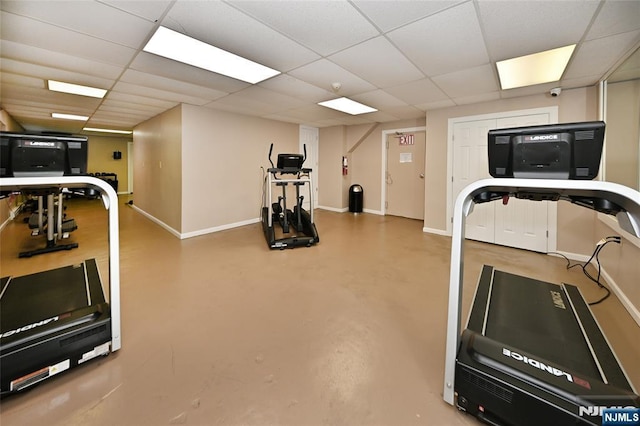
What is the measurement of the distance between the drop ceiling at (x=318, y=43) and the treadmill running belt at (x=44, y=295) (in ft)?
6.64

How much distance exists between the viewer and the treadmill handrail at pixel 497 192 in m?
1.14

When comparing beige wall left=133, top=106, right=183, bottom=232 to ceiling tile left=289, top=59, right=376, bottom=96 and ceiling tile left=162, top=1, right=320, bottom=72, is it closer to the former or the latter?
ceiling tile left=289, top=59, right=376, bottom=96

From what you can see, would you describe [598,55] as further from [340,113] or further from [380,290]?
[340,113]

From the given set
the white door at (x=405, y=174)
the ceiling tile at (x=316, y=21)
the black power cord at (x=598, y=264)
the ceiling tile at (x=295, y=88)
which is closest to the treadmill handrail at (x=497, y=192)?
the ceiling tile at (x=316, y=21)

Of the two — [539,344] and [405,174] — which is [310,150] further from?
[539,344]

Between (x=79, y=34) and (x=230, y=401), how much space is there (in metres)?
3.04

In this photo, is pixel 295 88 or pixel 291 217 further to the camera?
pixel 291 217

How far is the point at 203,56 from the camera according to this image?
2762 mm

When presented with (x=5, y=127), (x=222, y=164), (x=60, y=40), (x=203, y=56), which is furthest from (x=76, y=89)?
(x=5, y=127)

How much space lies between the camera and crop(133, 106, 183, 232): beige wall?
498cm

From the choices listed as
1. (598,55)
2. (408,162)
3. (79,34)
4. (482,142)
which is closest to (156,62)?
(79,34)

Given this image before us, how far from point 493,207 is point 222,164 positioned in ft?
16.3

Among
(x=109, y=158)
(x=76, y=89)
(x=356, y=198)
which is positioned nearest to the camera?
(x=76, y=89)

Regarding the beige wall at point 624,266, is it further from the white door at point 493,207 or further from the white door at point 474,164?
the white door at point 474,164
